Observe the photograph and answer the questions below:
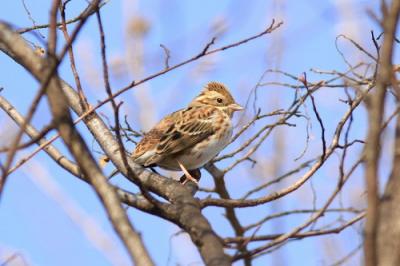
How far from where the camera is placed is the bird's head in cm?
661

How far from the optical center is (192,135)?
20.1ft

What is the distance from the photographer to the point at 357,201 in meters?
6.16

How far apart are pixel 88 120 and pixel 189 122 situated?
6.22 feet

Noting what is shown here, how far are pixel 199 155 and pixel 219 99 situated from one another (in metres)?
0.97

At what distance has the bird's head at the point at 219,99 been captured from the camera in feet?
21.7

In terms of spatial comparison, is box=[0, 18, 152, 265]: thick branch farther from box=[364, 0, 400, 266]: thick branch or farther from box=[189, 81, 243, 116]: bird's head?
box=[189, 81, 243, 116]: bird's head

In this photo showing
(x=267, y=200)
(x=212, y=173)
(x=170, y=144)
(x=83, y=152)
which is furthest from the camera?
(x=170, y=144)

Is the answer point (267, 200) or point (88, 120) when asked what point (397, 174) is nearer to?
point (267, 200)

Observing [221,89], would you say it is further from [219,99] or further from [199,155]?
[199,155]

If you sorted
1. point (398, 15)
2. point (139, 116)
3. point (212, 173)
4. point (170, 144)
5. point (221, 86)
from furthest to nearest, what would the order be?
point (139, 116) → point (221, 86) → point (170, 144) → point (212, 173) → point (398, 15)

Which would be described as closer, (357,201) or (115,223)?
(115,223)

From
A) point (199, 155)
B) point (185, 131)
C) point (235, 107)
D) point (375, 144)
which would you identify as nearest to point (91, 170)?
point (375, 144)

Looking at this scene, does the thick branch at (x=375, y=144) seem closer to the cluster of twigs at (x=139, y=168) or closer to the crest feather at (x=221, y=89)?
the cluster of twigs at (x=139, y=168)

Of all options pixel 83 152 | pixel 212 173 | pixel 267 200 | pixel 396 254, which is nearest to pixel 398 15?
pixel 396 254
